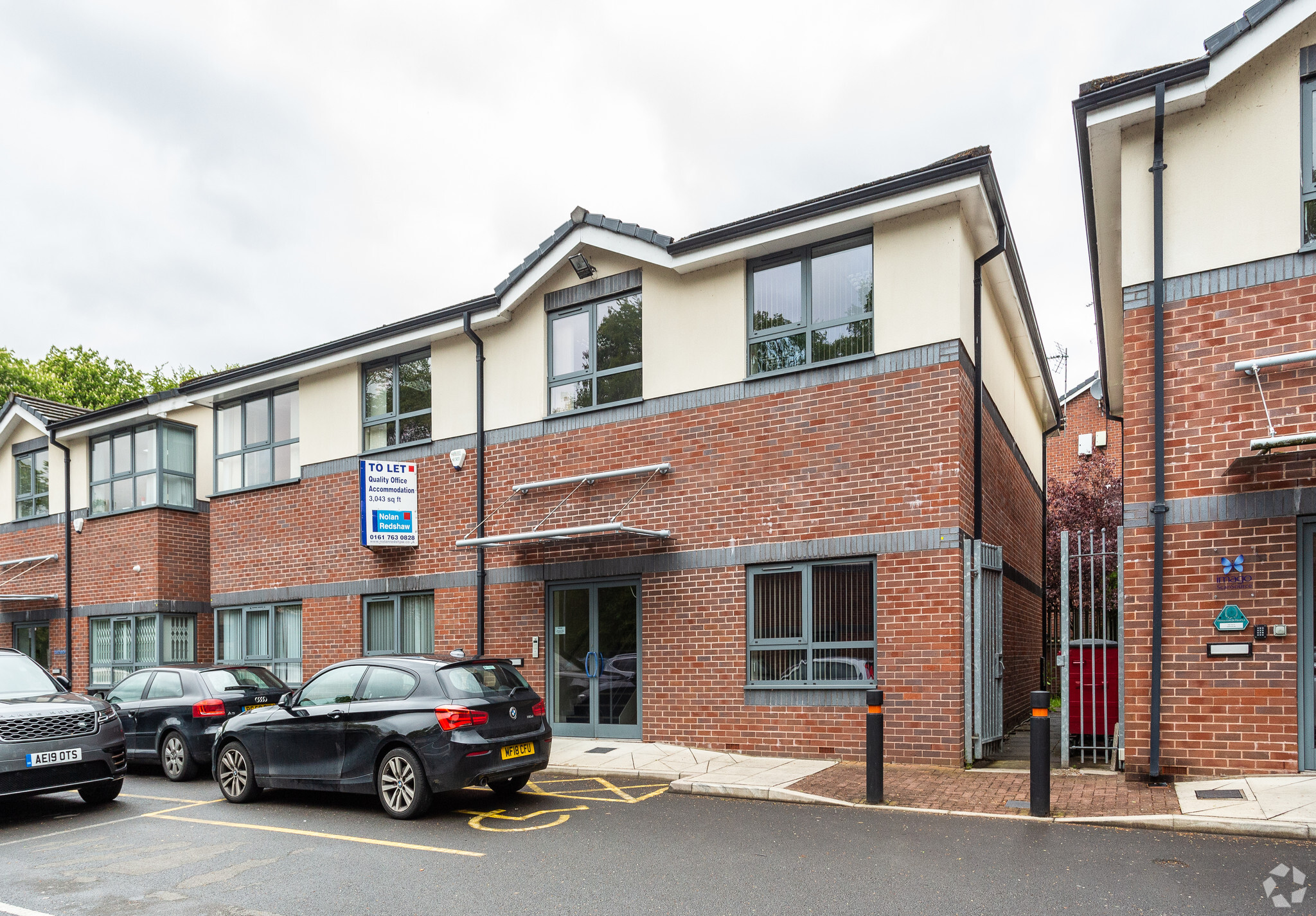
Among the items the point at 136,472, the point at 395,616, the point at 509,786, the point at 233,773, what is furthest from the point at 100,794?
the point at 136,472

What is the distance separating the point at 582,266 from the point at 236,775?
7660 millimetres

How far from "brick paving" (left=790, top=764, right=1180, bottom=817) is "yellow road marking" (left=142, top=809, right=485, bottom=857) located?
11.4 ft

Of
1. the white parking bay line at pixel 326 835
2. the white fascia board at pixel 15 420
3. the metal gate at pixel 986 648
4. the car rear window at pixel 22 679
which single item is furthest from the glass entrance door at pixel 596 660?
the white fascia board at pixel 15 420

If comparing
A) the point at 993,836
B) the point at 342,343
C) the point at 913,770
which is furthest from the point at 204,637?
the point at 993,836

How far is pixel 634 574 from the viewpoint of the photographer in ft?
42.4

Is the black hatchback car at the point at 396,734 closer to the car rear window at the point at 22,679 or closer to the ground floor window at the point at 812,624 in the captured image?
the car rear window at the point at 22,679

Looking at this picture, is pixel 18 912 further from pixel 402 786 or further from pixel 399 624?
pixel 399 624

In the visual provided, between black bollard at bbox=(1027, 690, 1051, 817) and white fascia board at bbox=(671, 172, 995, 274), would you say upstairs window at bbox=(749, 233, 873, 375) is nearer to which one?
white fascia board at bbox=(671, 172, 995, 274)

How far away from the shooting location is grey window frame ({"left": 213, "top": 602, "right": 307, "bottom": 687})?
664 inches

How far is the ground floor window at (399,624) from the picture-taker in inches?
605

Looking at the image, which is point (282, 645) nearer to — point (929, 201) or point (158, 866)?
point (158, 866)

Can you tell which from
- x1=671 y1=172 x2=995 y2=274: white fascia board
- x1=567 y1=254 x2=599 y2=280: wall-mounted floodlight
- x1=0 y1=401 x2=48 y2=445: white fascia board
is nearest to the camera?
x1=671 y1=172 x2=995 y2=274: white fascia board

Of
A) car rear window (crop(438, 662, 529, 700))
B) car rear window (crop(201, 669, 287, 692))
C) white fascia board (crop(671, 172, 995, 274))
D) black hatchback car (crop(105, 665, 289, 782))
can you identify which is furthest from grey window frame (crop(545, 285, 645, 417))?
black hatchback car (crop(105, 665, 289, 782))

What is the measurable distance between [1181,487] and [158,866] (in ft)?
29.7
